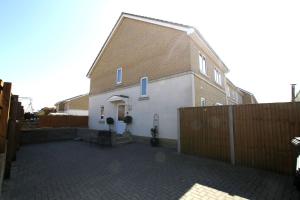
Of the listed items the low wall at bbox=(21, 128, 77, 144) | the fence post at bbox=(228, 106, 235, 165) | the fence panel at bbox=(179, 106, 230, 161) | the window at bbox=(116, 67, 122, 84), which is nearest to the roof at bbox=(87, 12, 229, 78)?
the window at bbox=(116, 67, 122, 84)

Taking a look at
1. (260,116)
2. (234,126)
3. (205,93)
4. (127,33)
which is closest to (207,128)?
(234,126)

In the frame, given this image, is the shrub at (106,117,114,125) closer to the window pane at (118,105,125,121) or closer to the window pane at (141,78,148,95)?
the window pane at (118,105,125,121)

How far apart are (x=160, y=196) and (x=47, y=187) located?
3.03 m

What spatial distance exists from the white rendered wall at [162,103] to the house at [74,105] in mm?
17230

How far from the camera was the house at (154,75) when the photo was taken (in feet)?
35.8

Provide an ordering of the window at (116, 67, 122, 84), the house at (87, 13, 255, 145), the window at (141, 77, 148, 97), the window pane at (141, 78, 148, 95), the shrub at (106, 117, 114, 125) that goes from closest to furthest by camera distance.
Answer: the house at (87, 13, 255, 145) → the window at (141, 77, 148, 97) → the window pane at (141, 78, 148, 95) → the shrub at (106, 117, 114, 125) → the window at (116, 67, 122, 84)

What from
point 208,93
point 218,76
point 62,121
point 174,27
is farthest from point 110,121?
point 218,76

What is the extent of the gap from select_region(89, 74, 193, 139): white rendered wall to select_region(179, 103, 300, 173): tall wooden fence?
1.98 metres

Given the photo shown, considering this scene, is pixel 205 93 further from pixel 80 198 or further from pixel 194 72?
pixel 80 198

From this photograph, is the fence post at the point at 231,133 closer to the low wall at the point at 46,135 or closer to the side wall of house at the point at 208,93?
A: the side wall of house at the point at 208,93

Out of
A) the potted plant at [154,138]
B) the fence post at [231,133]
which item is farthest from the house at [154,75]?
the fence post at [231,133]

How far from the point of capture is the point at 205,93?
12414mm

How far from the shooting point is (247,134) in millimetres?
6781

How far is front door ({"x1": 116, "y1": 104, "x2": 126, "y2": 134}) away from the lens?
14.6m
